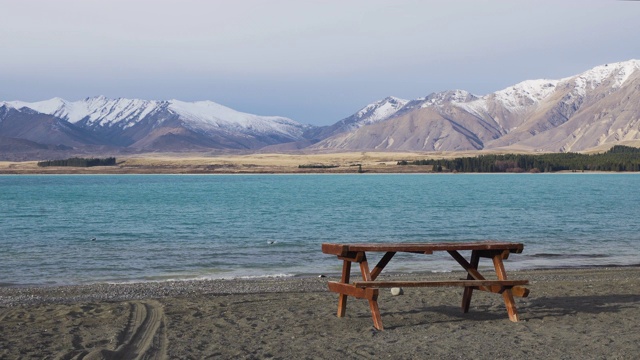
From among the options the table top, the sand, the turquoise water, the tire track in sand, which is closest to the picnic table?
the table top

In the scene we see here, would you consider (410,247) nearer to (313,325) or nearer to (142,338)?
(313,325)

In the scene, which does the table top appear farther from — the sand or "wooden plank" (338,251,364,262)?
the sand

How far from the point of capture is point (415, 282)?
44.4ft

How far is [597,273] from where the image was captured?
22.9 m

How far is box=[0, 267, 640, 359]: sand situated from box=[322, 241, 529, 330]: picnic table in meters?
0.44

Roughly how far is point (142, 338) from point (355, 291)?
12.4ft

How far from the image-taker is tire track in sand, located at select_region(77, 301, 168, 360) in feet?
37.8

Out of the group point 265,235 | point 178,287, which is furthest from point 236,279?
point 265,235

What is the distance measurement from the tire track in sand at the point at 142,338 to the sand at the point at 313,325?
2cm

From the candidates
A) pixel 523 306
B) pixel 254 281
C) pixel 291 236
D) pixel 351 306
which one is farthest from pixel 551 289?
pixel 291 236

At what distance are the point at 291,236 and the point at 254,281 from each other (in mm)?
17053

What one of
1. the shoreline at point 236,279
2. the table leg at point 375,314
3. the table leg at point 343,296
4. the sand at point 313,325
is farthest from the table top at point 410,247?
the shoreline at point 236,279

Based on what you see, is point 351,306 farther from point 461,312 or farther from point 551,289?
point 551,289

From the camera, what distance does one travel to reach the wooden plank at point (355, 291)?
43.3 feet
